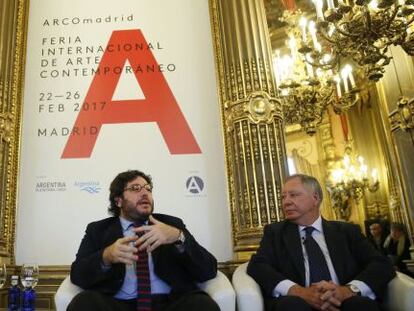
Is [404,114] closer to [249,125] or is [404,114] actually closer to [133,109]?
[249,125]

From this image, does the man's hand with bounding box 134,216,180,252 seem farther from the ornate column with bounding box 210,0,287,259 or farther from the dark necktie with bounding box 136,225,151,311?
the ornate column with bounding box 210,0,287,259

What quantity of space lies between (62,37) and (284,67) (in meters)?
3.67

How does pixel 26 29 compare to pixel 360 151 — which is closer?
pixel 26 29

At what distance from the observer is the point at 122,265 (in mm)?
1974

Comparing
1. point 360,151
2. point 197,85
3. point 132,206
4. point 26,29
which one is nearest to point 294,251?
point 132,206

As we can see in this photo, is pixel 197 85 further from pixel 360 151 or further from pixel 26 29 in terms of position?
pixel 360 151

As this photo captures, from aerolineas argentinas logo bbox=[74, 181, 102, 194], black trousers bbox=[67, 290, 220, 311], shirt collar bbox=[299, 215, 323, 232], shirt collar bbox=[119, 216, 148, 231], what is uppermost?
aerolineas argentinas logo bbox=[74, 181, 102, 194]

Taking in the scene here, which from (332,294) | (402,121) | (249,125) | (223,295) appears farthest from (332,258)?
(402,121)

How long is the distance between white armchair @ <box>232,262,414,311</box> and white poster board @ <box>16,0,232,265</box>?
3.73 ft

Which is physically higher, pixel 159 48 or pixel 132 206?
pixel 159 48

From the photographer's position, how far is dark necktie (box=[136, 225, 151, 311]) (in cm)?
188

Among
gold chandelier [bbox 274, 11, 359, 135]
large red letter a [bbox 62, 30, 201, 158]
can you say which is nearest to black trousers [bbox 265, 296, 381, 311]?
large red letter a [bbox 62, 30, 201, 158]

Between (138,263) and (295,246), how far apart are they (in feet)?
2.77

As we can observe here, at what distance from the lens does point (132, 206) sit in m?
2.09
